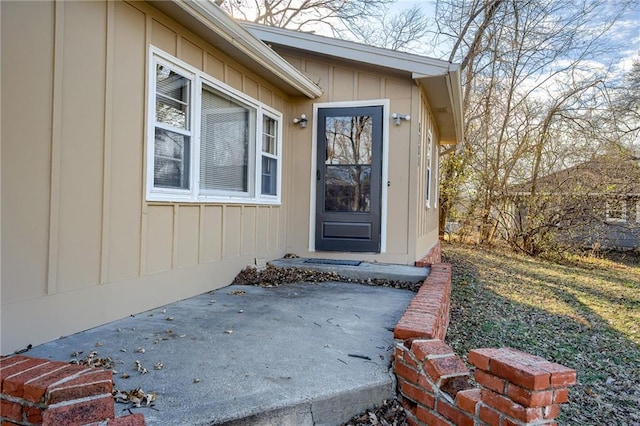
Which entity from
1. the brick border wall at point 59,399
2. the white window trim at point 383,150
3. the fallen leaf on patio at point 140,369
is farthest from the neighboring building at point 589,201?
the brick border wall at point 59,399

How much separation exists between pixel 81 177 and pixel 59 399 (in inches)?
67.5

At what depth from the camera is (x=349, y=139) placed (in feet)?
18.8

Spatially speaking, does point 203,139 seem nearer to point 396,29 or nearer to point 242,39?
point 242,39

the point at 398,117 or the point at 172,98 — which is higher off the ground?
the point at 398,117

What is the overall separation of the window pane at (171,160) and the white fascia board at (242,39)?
41.7 inches

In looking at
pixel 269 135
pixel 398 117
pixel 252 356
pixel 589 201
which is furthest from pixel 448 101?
pixel 589 201

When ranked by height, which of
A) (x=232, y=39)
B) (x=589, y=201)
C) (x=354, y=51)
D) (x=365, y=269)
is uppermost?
(x=354, y=51)

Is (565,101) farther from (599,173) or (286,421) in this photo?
(286,421)

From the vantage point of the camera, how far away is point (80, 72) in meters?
2.67

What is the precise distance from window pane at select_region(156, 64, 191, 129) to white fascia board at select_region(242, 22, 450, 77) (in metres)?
1.93

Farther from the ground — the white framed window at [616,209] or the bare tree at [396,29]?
the bare tree at [396,29]

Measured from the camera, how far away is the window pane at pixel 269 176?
5289mm

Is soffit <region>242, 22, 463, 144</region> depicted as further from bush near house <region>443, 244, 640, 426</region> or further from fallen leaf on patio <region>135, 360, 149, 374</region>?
fallen leaf on patio <region>135, 360, 149, 374</region>

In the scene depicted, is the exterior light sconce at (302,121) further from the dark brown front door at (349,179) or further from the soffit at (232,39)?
the soffit at (232,39)
